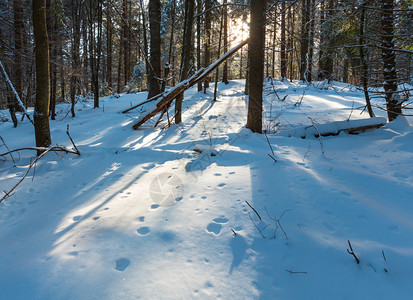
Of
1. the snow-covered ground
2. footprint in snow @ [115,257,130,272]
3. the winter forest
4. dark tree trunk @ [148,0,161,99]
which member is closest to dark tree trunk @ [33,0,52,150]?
the winter forest

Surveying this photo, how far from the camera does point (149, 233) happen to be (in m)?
2.20

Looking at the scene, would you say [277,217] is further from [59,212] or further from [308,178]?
[59,212]

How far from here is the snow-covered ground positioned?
162 centimetres

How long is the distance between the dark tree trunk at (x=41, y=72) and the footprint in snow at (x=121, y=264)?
3680mm

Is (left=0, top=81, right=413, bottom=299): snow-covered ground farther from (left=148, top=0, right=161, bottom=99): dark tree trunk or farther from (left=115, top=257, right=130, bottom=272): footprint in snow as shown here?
(left=148, top=0, right=161, bottom=99): dark tree trunk

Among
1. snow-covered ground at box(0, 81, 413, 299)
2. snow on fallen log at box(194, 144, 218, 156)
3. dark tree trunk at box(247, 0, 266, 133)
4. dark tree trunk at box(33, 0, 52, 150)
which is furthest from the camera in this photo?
dark tree trunk at box(247, 0, 266, 133)

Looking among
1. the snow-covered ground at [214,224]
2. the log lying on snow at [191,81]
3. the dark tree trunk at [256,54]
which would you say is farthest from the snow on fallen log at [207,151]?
the dark tree trunk at [256,54]

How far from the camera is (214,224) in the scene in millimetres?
2295

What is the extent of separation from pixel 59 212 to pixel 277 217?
261cm

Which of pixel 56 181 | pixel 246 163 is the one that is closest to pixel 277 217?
pixel 246 163

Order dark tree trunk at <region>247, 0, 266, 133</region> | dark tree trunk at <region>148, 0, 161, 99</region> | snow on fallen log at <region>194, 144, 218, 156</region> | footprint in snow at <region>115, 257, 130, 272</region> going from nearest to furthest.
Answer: footprint in snow at <region>115, 257, 130, 272</region>, snow on fallen log at <region>194, 144, 218, 156</region>, dark tree trunk at <region>247, 0, 266, 133</region>, dark tree trunk at <region>148, 0, 161, 99</region>

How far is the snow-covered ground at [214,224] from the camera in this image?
5.32 feet

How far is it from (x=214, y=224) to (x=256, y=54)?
4.29 meters

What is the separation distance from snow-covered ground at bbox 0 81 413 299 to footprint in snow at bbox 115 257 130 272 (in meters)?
0.01
